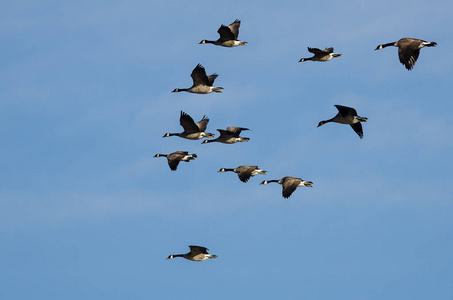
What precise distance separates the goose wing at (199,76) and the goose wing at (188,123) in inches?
64.8

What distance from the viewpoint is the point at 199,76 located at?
1473 inches

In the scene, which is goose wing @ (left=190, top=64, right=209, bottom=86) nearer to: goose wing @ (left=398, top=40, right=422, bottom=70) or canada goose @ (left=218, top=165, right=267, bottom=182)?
canada goose @ (left=218, top=165, right=267, bottom=182)

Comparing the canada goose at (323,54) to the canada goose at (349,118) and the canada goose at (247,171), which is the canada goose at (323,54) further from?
the canada goose at (247,171)

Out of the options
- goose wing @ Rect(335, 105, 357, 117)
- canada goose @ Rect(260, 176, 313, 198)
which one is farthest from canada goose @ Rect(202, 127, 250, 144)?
goose wing @ Rect(335, 105, 357, 117)

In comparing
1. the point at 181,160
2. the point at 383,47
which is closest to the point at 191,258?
the point at 181,160

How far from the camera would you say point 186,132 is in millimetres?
38406

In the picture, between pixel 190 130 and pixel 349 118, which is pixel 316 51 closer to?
pixel 349 118

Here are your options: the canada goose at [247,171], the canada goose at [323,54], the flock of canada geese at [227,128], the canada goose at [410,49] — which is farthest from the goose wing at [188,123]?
the canada goose at [410,49]

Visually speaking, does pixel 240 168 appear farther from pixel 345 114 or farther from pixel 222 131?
pixel 345 114

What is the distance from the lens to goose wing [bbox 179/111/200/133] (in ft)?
121

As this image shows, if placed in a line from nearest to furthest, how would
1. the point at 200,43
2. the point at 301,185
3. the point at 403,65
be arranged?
the point at 403,65 → the point at 301,185 → the point at 200,43

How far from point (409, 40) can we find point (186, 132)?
10195mm

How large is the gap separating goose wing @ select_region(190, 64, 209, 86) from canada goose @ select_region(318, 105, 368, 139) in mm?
5327

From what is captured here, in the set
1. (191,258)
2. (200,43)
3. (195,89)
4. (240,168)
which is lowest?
(191,258)
